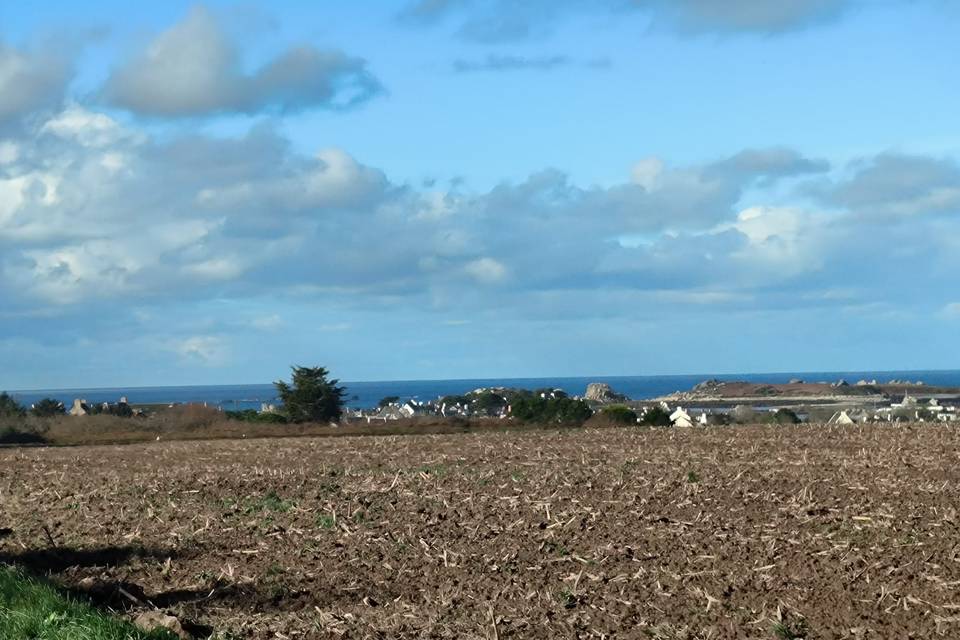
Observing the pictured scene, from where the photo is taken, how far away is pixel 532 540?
11305 millimetres

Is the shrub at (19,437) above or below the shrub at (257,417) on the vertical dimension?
below

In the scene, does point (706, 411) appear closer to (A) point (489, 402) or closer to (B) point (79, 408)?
(A) point (489, 402)

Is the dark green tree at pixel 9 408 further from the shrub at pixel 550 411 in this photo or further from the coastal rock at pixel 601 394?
the coastal rock at pixel 601 394

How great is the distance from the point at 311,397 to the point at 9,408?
7.74 metres

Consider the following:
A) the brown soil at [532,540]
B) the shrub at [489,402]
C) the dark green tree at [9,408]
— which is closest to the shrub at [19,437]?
the dark green tree at [9,408]

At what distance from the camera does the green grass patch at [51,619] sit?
29.0ft

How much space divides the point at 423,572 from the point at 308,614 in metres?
1.33

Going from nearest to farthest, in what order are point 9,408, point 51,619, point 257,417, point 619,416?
1. point 51,619
2. point 619,416
3. point 257,417
4. point 9,408

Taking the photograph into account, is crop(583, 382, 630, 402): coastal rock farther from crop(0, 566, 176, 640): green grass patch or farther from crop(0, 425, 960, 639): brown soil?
crop(0, 566, 176, 640): green grass patch

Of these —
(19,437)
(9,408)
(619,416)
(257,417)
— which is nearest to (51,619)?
(619,416)

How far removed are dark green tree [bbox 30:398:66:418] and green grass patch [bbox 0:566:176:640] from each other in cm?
2567

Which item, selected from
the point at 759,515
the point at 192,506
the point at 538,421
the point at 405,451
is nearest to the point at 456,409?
the point at 538,421

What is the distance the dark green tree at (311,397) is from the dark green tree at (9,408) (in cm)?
646

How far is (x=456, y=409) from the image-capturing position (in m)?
49.4
